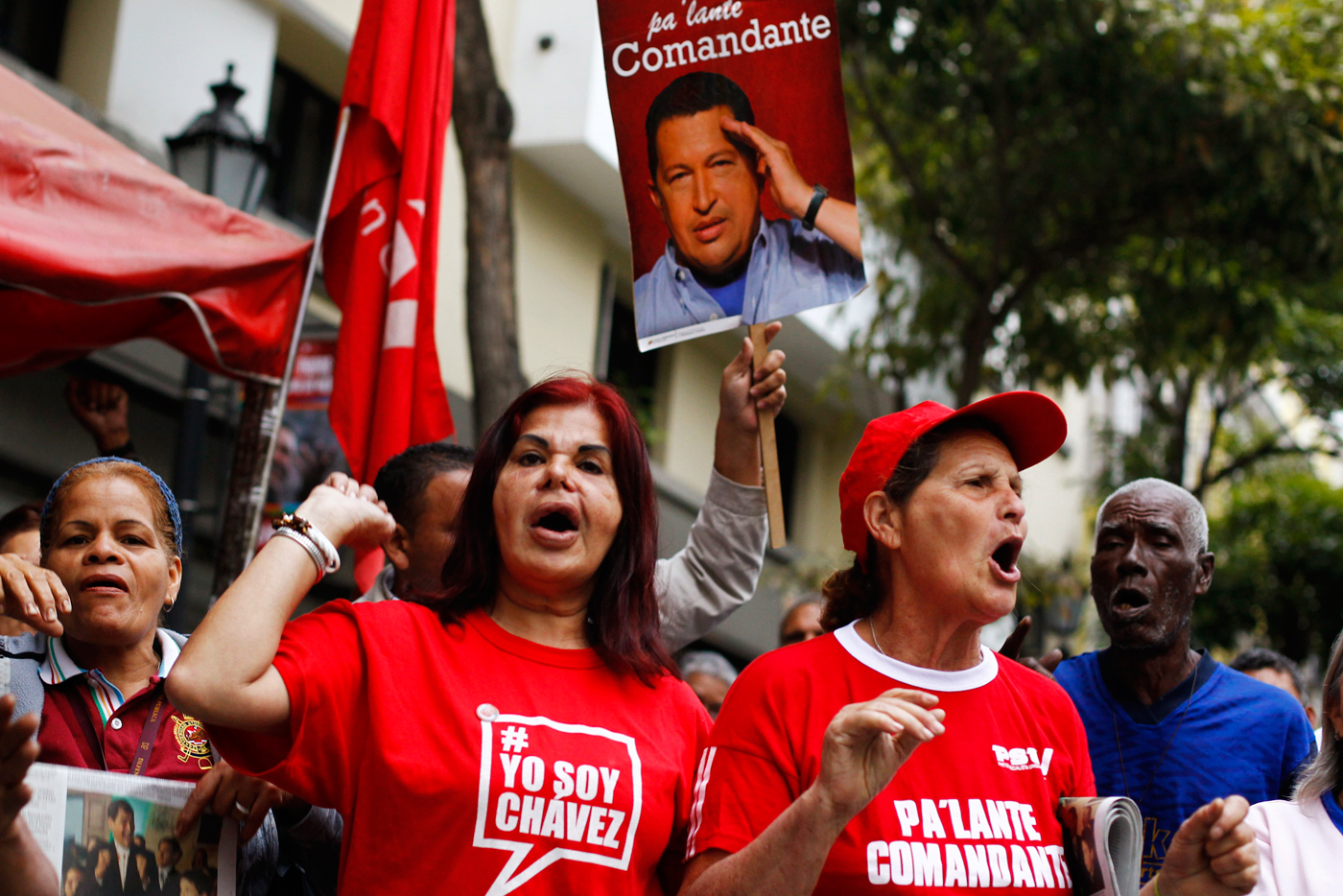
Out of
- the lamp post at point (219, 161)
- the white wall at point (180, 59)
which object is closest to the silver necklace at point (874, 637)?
the lamp post at point (219, 161)

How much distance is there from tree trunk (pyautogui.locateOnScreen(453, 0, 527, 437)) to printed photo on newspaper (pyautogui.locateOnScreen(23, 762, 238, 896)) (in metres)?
3.19

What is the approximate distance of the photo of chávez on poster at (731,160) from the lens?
345 centimetres

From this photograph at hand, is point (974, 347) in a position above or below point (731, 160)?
above

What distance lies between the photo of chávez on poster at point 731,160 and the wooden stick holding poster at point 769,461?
117 millimetres

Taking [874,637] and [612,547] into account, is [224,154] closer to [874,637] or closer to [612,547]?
[612,547]

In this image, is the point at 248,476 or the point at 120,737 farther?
the point at 248,476

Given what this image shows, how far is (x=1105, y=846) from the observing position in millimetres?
2414

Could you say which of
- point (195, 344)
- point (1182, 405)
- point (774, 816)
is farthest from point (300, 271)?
point (1182, 405)

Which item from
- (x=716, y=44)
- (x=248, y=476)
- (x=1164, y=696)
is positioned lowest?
(x=1164, y=696)

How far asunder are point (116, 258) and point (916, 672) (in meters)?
2.77

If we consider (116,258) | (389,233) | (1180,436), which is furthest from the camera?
(1180,436)

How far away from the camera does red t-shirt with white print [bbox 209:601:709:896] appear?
231cm

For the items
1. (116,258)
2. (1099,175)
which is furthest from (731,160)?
(1099,175)

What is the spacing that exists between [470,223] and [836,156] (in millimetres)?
2701
